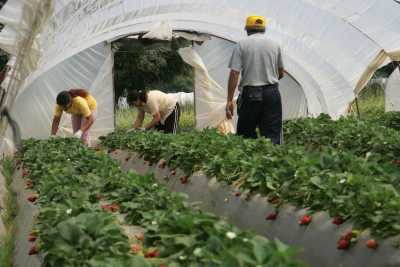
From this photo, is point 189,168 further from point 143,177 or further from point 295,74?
point 295,74

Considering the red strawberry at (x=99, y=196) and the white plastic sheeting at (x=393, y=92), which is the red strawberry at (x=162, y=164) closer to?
the red strawberry at (x=99, y=196)

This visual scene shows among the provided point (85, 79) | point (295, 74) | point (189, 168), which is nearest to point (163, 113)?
point (85, 79)

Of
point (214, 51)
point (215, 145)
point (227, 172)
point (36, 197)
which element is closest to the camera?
point (36, 197)

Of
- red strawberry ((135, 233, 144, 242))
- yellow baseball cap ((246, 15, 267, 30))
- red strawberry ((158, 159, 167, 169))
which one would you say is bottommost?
red strawberry ((158, 159, 167, 169))

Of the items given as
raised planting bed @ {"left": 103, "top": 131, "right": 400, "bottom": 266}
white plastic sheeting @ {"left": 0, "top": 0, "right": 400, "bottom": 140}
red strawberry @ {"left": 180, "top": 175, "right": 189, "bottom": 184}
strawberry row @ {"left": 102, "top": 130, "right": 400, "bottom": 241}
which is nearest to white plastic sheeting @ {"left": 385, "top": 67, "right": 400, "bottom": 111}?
white plastic sheeting @ {"left": 0, "top": 0, "right": 400, "bottom": 140}

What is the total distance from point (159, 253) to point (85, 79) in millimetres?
11194

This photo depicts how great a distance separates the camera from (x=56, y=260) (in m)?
3.12

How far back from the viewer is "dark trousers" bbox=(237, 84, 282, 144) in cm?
738

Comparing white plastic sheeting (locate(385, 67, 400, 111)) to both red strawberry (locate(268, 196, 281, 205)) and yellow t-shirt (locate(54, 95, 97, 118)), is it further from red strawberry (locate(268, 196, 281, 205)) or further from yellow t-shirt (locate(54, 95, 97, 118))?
red strawberry (locate(268, 196, 281, 205))

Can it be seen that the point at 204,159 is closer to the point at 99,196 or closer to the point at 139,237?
the point at 99,196

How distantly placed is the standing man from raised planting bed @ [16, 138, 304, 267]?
250 cm

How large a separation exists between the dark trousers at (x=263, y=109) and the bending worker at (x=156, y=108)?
3.63m

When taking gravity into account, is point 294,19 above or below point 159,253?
above

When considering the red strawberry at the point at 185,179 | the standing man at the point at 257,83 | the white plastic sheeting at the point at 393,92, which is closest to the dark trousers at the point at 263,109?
the standing man at the point at 257,83
